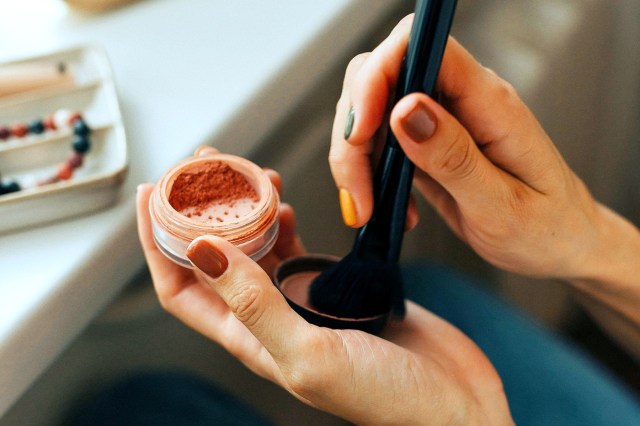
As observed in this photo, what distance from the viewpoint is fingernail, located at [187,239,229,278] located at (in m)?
0.38

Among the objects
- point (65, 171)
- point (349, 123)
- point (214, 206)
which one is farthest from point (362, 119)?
point (65, 171)

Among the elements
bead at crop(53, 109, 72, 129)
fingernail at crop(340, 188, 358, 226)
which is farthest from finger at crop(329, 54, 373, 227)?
bead at crop(53, 109, 72, 129)

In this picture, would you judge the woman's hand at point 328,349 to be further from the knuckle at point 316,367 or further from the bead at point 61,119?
the bead at point 61,119

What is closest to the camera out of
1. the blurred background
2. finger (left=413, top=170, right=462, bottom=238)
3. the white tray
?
the white tray

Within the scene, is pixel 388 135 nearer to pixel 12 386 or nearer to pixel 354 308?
pixel 354 308

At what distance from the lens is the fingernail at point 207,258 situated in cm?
38

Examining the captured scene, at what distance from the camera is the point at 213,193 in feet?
1.49

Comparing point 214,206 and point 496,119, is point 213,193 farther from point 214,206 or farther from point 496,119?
point 496,119

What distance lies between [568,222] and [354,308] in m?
0.19

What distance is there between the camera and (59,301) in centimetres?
43

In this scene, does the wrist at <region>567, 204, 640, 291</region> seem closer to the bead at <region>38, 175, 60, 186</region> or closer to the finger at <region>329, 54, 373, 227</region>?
the finger at <region>329, 54, 373, 227</region>

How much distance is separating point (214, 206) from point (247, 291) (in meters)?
0.09

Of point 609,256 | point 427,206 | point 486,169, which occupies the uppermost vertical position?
point 486,169

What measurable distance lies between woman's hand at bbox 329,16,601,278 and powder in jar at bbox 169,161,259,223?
7 centimetres
